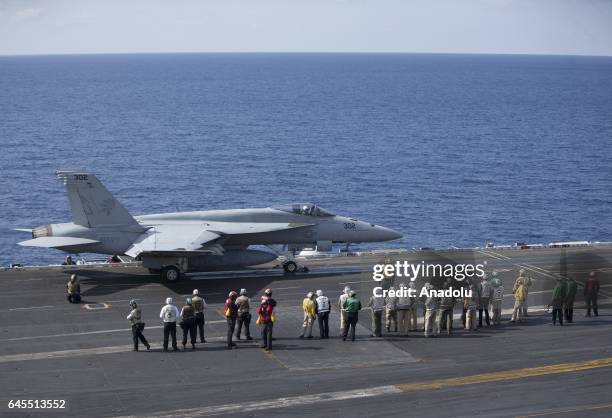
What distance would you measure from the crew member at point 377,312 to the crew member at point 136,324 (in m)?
6.96

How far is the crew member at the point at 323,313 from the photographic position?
2639cm

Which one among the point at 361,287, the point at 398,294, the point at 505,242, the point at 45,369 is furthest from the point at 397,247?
the point at 45,369

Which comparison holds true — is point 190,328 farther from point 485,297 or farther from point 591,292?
point 591,292

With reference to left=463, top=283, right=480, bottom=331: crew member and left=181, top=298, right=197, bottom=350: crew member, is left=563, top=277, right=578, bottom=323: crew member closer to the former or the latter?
left=463, top=283, right=480, bottom=331: crew member

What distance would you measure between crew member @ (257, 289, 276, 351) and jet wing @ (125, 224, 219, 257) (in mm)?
11662

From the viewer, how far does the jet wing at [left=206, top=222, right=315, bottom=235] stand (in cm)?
3903

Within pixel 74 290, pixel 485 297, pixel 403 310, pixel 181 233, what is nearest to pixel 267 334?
pixel 403 310

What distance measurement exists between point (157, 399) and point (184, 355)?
162 inches

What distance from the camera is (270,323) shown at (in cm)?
2531

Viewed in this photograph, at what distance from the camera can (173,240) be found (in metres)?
37.6

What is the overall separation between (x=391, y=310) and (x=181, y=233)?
14410 mm

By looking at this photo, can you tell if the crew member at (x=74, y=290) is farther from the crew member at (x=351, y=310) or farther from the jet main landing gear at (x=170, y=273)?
the crew member at (x=351, y=310)

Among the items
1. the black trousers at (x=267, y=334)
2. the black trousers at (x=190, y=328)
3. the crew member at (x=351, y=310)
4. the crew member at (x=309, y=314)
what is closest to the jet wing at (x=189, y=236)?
the crew member at (x=309, y=314)

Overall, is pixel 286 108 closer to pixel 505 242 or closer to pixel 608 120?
pixel 608 120
